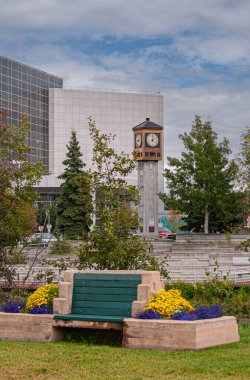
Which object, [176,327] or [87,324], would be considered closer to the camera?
[176,327]

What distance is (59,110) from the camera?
114m

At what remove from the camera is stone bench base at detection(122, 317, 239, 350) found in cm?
1103

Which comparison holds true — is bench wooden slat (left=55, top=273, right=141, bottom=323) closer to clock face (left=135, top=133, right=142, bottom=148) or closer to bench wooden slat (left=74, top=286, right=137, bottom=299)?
bench wooden slat (left=74, top=286, right=137, bottom=299)

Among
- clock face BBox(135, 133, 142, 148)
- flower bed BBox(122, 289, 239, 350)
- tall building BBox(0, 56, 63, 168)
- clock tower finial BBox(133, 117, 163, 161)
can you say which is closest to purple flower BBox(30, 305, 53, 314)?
flower bed BBox(122, 289, 239, 350)

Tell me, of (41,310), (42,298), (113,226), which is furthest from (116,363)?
(113,226)

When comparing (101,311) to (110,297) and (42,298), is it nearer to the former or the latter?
(110,297)

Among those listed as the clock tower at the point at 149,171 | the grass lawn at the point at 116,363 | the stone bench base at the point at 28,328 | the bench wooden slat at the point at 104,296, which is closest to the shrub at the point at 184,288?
the bench wooden slat at the point at 104,296

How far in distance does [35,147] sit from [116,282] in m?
101

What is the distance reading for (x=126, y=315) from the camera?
12242 millimetres

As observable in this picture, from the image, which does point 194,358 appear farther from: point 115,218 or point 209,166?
point 209,166

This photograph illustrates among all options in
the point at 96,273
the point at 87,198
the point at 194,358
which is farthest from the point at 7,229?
the point at 194,358

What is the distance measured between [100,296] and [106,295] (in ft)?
0.34

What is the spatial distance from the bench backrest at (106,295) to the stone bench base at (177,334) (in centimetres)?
79

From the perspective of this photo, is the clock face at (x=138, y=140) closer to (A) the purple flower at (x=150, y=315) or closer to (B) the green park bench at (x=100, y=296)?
(B) the green park bench at (x=100, y=296)
